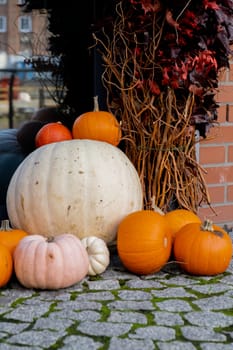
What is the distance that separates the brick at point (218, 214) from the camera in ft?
13.6

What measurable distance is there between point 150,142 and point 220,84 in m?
0.72

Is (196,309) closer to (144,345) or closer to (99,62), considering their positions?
(144,345)

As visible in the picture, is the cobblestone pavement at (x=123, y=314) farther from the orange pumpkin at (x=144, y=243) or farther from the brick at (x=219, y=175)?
the brick at (x=219, y=175)

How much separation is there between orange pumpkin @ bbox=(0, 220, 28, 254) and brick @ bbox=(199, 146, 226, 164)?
4.32 ft

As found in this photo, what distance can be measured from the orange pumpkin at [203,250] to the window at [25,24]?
1572mm

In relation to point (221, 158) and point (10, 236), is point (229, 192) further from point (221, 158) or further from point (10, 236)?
point (10, 236)

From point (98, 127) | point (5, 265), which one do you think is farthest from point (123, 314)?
point (98, 127)

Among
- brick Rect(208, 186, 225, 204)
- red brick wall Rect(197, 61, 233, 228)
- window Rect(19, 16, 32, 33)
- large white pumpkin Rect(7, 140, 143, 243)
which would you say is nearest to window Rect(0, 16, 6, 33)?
window Rect(19, 16, 32, 33)

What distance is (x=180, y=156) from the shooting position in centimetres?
379

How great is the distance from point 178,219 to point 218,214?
74 cm

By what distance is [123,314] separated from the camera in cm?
274

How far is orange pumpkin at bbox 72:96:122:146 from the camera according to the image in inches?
143

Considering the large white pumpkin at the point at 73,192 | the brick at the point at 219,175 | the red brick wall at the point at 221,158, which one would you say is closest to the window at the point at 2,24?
the large white pumpkin at the point at 73,192

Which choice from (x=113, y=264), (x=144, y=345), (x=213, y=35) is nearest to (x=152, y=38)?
(x=213, y=35)
